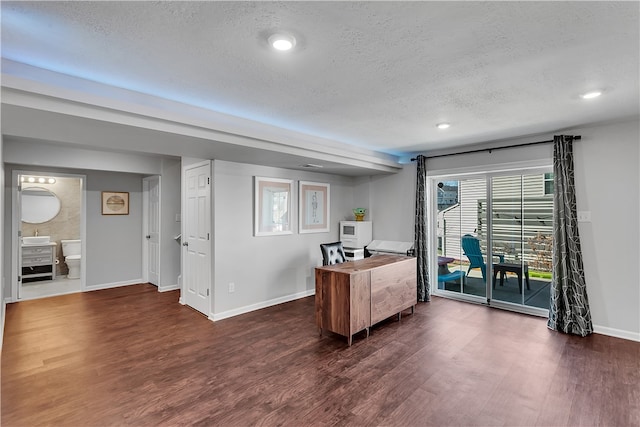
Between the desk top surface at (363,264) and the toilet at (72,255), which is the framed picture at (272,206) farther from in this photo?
the toilet at (72,255)

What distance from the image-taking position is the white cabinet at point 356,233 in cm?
555

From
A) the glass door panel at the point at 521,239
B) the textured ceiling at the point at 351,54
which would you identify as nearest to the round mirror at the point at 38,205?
the textured ceiling at the point at 351,54

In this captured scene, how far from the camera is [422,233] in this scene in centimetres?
498

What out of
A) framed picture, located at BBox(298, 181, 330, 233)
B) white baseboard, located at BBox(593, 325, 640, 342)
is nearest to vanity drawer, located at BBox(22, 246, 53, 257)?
framed picture, located at BBox(298, 181, 330, 233)

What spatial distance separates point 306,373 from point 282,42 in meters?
2.56

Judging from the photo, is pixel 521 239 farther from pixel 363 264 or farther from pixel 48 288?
pixel 48 288

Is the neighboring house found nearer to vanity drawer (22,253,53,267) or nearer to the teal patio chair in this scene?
the teal patio chair

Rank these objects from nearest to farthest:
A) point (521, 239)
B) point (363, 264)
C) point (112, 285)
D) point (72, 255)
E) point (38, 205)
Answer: point (363, 264)
point (521, 239)
point (112, 285)
point (38, 205)
point (72, 255)

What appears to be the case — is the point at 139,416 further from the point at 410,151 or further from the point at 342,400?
the point at 410,151

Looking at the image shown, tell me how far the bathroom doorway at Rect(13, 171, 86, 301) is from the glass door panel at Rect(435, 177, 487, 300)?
6.14 m

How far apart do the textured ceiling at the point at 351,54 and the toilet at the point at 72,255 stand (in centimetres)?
538

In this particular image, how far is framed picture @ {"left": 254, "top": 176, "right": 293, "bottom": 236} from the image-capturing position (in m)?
4.59

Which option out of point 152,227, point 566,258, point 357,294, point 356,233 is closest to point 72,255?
point 152,227

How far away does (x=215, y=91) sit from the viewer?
2578 millimetres
